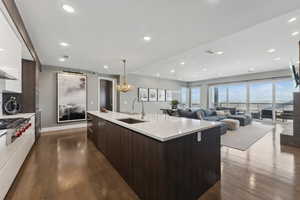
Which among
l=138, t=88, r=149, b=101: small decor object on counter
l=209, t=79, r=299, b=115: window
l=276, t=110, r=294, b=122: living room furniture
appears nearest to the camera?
l=276, t=110, r=294, b=122: living room furniture

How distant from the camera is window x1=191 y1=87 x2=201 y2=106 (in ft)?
34.9

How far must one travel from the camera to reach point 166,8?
2.00 meters

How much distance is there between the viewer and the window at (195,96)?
10.6m

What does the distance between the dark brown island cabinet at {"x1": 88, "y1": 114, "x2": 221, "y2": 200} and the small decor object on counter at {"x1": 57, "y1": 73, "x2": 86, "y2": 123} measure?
4.47 metres

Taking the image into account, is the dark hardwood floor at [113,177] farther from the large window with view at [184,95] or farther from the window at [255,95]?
the large window with view at [184,95]

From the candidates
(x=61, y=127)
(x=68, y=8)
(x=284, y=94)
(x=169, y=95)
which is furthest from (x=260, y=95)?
(x=61, y=127)

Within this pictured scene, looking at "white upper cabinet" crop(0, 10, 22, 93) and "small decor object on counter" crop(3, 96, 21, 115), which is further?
"small decor object on counter" crop(3, 96, 21, 115)

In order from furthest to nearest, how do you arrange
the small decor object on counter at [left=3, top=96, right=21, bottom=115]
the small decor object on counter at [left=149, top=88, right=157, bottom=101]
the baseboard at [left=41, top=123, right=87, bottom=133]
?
the small decor object on counter at [left=149, top=88, right=157, bottom=101] < the baseboard at [left=41, top=123, right=87, bottom=133] < the small decor object on counter at [left=3, top=96, right=21, bottom=115]

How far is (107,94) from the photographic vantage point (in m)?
7.82

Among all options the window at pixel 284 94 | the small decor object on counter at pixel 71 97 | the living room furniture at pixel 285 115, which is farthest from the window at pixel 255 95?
the small decor object on counter at pixel 71 97

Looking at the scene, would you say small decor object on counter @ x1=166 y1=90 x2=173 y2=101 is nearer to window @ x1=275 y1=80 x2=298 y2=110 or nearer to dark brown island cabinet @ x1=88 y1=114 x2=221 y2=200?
window @ x1=275 y1=80 x2=298 y2=110

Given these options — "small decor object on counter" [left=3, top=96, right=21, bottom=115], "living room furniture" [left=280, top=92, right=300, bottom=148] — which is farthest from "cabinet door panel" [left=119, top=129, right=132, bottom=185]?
"living room furniture" [left=280, top=92, right=300, bottom=148]

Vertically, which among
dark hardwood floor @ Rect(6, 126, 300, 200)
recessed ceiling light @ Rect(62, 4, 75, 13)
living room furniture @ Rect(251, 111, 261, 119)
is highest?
recessed ceiling light @ Rect(62, 4, 75, 13)

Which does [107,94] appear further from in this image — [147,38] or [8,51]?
[8,51]
